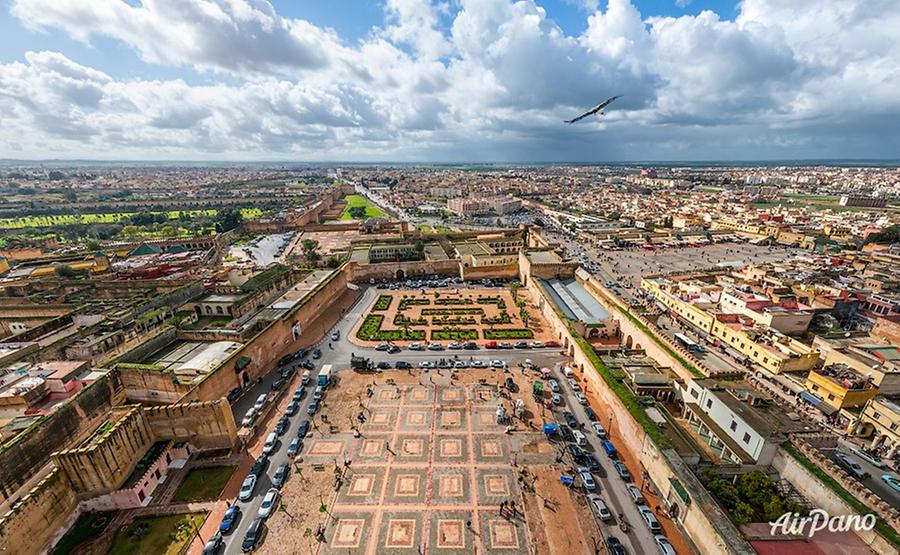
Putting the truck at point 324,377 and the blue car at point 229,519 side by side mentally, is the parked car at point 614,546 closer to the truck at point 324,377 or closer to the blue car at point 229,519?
the blue car at point 229,519

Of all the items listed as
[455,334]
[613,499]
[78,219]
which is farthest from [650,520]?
[78,219]

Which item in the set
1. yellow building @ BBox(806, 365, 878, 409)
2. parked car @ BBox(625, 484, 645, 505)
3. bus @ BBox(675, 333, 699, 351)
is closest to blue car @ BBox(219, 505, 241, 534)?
parked car @ BBox(625, 484, 645, 505)

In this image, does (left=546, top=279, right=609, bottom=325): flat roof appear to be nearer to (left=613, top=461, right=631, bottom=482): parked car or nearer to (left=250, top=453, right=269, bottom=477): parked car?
(left=613, top=461, right=631, bottom=482): parked car

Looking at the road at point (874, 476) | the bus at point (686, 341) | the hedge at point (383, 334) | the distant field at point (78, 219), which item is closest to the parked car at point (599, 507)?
the road at point (874, 476)

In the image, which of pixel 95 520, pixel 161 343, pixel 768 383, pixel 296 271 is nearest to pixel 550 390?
pixel 768 383

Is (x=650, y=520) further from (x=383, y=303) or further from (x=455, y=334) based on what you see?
(x=383, y=303)

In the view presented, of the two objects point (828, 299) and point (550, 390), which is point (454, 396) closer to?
point (550, 390)
